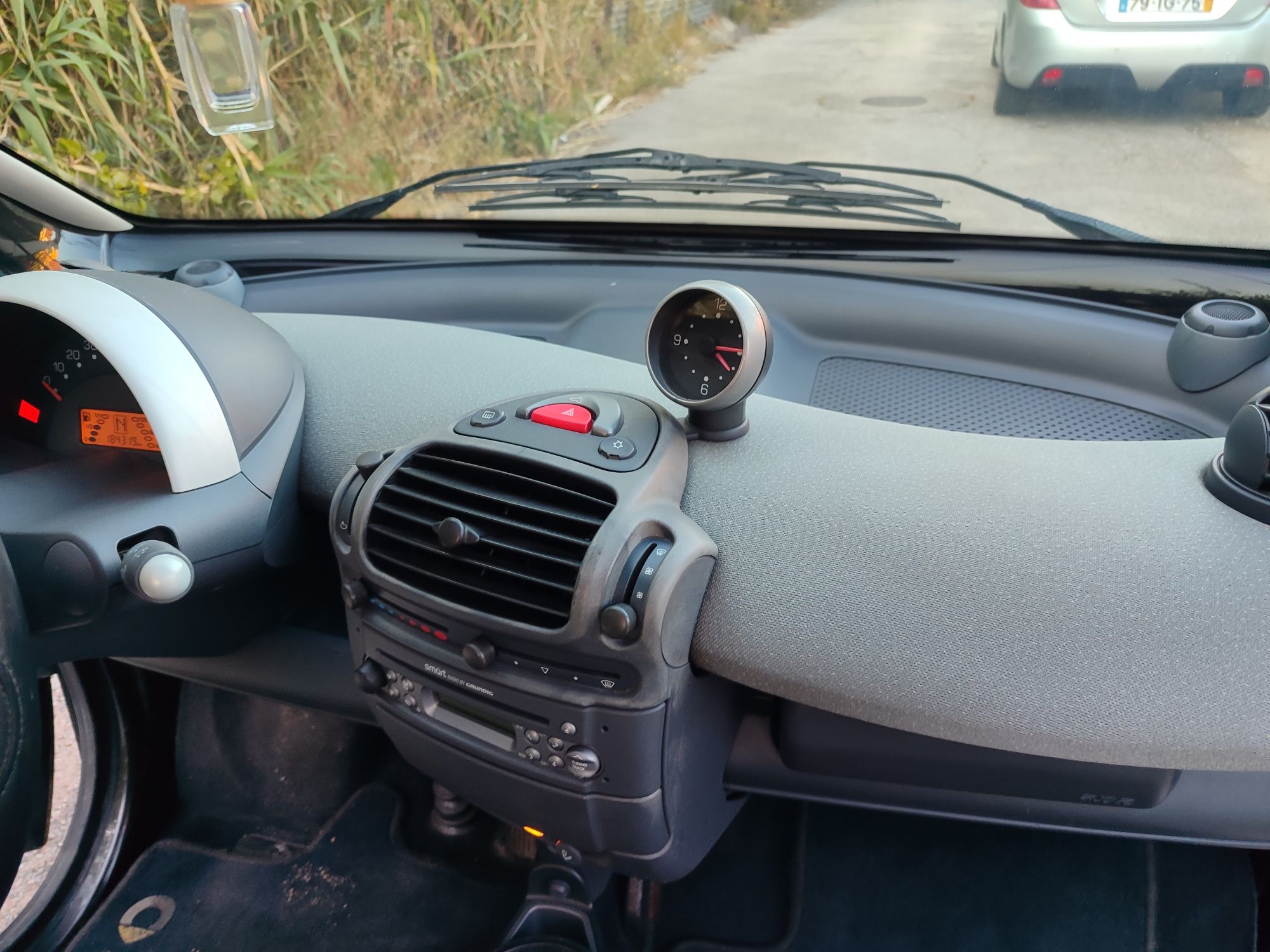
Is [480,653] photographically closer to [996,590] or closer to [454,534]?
[454,534]

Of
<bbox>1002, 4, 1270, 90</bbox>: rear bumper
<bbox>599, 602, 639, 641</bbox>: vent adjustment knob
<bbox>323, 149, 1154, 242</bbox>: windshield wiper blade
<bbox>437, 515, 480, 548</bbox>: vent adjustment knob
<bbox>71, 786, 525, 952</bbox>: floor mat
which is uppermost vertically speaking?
<bbox>1002, 4, 1270, 90</bbox>: rear bumper

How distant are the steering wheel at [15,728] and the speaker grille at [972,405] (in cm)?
135

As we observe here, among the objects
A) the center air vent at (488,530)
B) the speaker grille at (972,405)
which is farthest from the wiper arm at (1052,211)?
the center air vent at (488,530)

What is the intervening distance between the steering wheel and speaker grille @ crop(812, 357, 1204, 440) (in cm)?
135

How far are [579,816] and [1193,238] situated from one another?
4.84 feet

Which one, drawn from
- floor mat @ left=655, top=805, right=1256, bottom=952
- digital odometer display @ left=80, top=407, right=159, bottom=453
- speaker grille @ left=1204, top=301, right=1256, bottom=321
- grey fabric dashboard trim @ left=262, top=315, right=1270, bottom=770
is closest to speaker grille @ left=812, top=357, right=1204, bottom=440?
speaker grille @ left=1204, top=301, right=1256, bottom=321

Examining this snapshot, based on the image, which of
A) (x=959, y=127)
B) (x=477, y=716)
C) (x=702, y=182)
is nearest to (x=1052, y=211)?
(x=959, y=127)

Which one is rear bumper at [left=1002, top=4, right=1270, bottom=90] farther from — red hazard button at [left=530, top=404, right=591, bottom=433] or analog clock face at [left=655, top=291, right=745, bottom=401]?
red hazard button at [left=530, top=404, right=591, bottom=433]

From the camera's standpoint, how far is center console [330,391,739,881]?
4.10 ft

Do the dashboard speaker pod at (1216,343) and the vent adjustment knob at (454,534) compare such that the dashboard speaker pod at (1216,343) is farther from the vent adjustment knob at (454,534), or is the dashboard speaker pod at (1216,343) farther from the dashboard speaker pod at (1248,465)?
the vent adjustment knob at (454,534)

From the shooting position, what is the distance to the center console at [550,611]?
1.25m

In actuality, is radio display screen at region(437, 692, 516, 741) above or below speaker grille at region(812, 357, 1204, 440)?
below

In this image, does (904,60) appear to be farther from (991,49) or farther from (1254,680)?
(1254,680)

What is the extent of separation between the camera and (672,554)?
124cm
